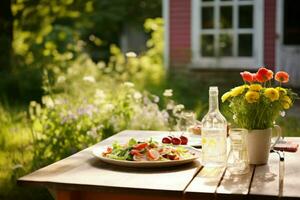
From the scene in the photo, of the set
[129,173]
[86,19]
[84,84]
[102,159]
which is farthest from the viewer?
[86,19]

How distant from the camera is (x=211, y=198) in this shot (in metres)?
1.92

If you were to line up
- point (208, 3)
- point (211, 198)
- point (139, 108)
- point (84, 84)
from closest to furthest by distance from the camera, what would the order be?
point (211, 198) → point (139, 108) → point (84, 84) → point (208, 3)

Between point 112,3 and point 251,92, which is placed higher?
point 112,3

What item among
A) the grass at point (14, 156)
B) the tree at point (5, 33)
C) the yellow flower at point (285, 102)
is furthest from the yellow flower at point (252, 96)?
the tree at point (5, 33)

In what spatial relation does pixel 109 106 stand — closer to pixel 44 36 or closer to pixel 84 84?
pixel 84 84

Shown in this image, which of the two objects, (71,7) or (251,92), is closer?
(251,92)

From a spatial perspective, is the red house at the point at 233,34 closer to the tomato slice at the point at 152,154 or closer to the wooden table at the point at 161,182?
the wooden table at the point at 161,182

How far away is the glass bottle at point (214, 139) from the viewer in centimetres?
227

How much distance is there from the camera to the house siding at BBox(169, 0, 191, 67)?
9.73 metres

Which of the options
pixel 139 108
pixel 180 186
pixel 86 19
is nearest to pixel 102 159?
pixel 180 186

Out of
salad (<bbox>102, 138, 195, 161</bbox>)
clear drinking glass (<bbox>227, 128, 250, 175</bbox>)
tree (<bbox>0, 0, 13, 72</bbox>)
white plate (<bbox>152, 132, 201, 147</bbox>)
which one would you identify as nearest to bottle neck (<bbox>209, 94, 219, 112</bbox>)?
clear drinking glass (<bbox>227, 128, 250, 175</bbox>)

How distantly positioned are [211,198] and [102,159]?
573 mm

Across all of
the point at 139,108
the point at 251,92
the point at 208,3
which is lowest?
the point at 139,108

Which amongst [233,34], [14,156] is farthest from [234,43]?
[14,156]
